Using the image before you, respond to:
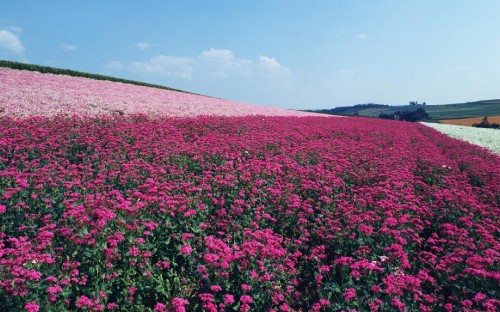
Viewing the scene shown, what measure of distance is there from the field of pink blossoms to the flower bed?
3cm

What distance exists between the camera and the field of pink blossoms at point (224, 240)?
4449 mm

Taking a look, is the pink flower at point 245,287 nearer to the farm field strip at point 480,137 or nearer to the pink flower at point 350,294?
the pink flower at point 350,294

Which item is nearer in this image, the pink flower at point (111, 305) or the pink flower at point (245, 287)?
the pink flower at point (111, 305)

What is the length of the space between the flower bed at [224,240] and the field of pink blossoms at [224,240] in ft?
0.10

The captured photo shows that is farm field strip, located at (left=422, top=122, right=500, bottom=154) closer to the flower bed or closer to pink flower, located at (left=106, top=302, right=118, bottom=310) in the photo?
the flower bed

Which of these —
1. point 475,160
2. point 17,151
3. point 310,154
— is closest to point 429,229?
point 310,154

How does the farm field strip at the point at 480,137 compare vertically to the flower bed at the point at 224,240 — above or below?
above

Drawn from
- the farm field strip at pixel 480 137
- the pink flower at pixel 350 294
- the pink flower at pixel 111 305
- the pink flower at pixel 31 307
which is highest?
the farm field strip at pixel 480 137

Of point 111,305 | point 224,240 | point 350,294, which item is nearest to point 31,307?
point 111,305

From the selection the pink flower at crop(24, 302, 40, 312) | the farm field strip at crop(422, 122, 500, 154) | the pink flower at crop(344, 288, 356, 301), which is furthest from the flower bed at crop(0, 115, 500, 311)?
the farm field strip at crop(422, 122, 500, 154)

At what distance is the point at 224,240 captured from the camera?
5.62 metres

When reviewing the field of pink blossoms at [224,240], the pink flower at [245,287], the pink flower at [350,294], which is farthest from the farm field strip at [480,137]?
the pink flower at [245,287]

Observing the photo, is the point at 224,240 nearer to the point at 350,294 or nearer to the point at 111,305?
the point at 111,305

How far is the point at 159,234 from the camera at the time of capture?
18.7 ft
